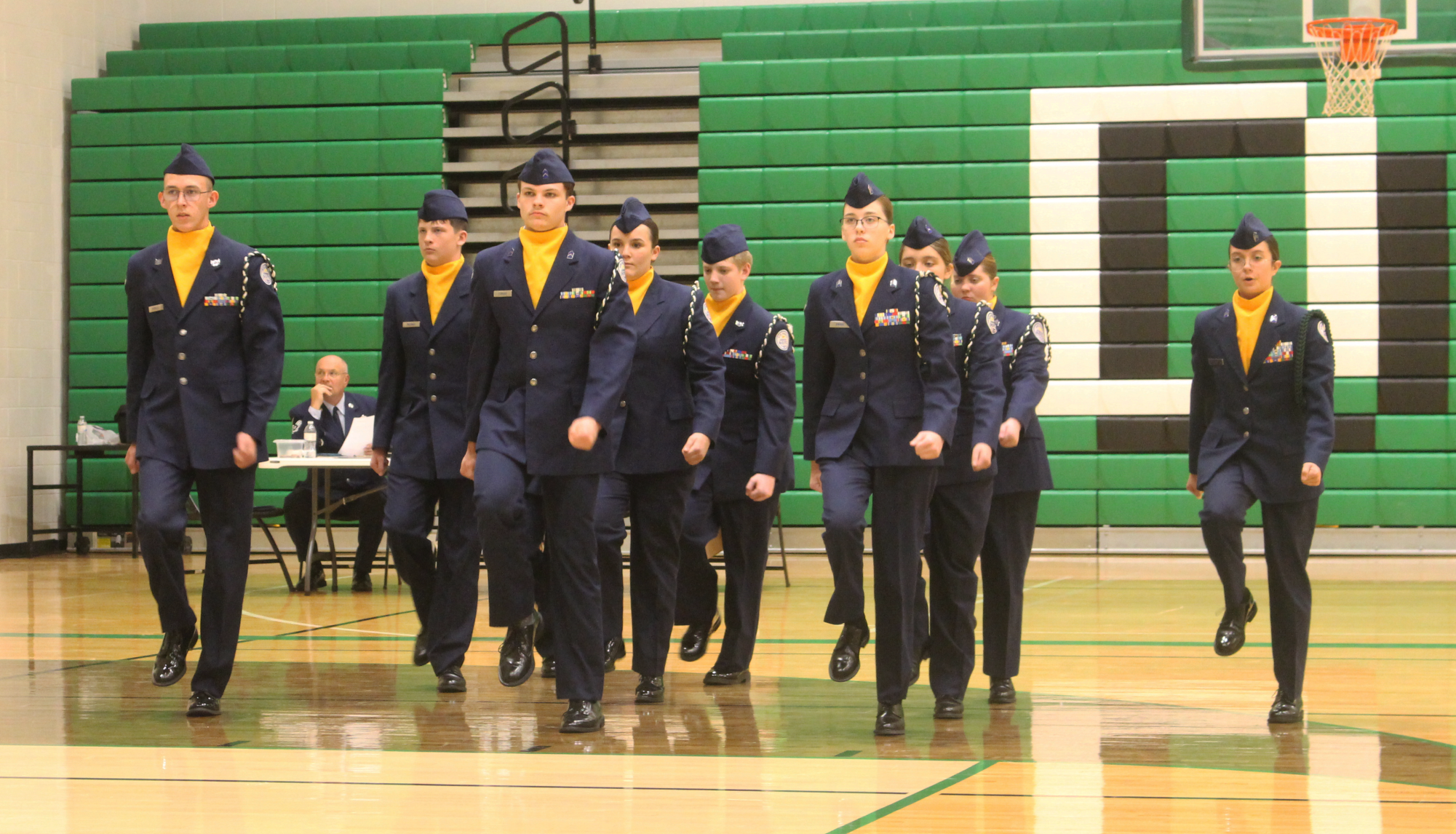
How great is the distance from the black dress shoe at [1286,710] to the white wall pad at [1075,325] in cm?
621

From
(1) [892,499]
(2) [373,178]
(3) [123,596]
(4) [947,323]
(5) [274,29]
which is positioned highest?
(5) [274,29]

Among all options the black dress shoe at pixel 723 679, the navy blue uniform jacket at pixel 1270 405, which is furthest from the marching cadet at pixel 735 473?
the navy blue uniform jacket at pixel 1270 405

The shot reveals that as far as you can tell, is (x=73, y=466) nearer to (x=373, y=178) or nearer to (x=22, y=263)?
(x=22, y=263)

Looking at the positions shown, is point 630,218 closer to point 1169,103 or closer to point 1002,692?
point 1002,692

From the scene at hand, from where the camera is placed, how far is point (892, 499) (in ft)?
14.0

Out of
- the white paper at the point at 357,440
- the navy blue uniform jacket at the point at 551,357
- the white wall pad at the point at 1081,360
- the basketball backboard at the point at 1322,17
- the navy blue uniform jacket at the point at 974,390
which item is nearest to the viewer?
the navy blue uniform jacket at the point at 551,357

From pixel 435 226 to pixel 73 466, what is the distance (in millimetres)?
7720

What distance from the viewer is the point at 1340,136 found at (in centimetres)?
1034

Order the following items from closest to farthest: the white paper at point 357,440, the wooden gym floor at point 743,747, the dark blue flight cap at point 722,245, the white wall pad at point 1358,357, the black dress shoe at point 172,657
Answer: the wooden gym floor at point 743,747, the black dress shoe at point 172,657, the dark blue flight cap at point 722,245, the white paper at point 357,440, the white wall pad at point 1358,357

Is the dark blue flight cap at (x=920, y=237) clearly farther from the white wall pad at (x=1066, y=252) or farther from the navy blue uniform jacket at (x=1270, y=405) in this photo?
the white wall pad at (x=1066, y=252)

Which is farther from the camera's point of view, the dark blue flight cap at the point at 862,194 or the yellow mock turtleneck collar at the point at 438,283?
the yellow mock turtleneck collar at the point at 438,283

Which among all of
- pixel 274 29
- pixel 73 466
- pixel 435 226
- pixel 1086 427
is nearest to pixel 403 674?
pixel 435 226

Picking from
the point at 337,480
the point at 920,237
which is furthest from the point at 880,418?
the point at 337,480

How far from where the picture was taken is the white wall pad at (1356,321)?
10.3 meters
